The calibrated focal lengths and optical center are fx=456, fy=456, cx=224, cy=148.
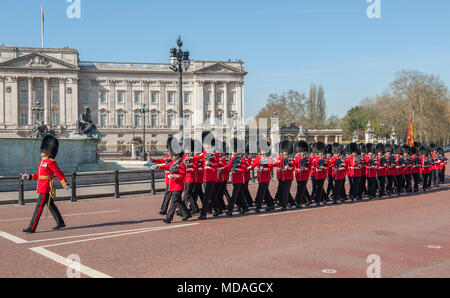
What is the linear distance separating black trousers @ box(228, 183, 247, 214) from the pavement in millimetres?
312

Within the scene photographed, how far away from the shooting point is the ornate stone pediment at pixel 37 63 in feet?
257

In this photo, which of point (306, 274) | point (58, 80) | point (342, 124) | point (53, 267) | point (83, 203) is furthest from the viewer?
point (342, 124)

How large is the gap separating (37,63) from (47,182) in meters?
77.5

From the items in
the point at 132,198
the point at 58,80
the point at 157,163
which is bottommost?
the point at 132,198

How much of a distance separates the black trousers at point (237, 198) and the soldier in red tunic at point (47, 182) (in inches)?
152


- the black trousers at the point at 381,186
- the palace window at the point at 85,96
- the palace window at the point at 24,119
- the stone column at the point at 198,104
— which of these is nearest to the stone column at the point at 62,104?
the palace window at the point at 85,96

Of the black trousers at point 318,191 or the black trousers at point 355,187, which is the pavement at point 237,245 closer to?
the black trousers at point 318,191

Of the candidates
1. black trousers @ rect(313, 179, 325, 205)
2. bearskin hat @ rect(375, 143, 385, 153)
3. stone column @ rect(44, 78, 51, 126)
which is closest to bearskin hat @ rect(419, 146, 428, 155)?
bearskin hat @ rect(375, 143, 385, 153)

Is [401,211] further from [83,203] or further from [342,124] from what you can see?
[342,124]

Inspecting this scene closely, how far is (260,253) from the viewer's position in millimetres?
6934

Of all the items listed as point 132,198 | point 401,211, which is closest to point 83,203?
point 132,198

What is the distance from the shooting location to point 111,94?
84312 mm

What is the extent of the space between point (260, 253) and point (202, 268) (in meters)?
1.18

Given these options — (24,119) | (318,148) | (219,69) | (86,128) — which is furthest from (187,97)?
(318,148)
